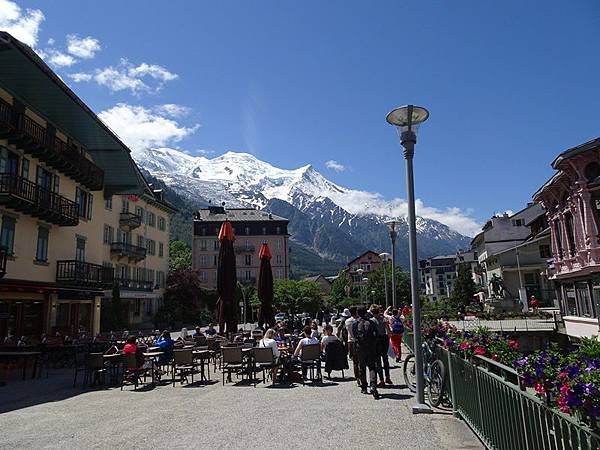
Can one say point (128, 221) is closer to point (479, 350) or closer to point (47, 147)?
point (47, 147)

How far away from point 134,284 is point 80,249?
Answer: 15537mm

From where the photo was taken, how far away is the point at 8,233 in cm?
1927

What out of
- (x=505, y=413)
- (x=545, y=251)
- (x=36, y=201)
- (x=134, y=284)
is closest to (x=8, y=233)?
(x=36, y=201)

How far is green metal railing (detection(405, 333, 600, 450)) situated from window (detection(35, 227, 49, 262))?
69.2ft

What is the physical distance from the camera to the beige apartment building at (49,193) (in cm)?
1880

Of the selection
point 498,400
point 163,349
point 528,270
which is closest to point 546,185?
point 528,270

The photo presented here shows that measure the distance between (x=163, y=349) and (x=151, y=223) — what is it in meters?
34.0

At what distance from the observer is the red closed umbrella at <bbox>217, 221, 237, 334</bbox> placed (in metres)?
17.1

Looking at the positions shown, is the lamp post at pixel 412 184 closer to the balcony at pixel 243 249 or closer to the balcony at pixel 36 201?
the balcony at pixel 36 201

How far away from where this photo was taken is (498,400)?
454cm


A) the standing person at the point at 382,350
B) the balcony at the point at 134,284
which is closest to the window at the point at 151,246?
the balcony at the point at 134,284

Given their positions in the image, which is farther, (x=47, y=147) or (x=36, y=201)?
(x=47, y=147)

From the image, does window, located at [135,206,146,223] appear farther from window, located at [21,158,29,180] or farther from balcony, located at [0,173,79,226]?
window, located at [21,158,29,180]

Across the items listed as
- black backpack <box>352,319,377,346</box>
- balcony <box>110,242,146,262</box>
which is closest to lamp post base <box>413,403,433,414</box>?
black backpack <box>352,319,377,346</box>
